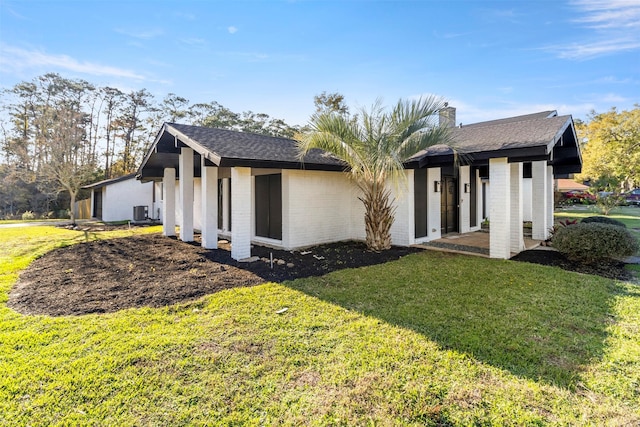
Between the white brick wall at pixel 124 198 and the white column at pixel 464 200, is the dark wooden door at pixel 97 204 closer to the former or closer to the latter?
the white brick wall at pixel 124 198

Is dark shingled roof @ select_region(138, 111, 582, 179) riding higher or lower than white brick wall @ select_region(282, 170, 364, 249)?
higher

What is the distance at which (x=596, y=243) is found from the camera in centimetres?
740

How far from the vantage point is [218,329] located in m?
4.16

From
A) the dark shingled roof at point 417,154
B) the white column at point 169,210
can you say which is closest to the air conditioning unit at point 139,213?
the white column at point 169,210

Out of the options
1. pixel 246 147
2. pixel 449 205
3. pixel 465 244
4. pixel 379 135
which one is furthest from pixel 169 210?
pixel 449 205

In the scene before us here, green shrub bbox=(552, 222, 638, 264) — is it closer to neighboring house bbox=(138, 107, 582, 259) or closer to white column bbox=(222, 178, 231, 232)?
neighboring house bbox=(138, 107, 582, 259)

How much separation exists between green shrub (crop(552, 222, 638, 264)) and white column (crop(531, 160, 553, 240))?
309cm

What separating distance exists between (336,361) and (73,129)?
85.1 ft

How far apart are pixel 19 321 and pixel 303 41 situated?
11.6 meters

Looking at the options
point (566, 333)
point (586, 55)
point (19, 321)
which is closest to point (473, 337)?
point (566, 333)

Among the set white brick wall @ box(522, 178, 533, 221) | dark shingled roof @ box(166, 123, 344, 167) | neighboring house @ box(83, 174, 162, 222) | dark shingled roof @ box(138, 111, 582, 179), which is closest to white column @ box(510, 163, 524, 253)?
dark shingled roof @ box(138, 111, 582, 179)

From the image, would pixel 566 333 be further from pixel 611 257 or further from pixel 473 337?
pixel 611 257

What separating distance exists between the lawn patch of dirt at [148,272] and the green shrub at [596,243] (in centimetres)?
399

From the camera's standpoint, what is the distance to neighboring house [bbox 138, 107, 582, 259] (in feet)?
26.8
